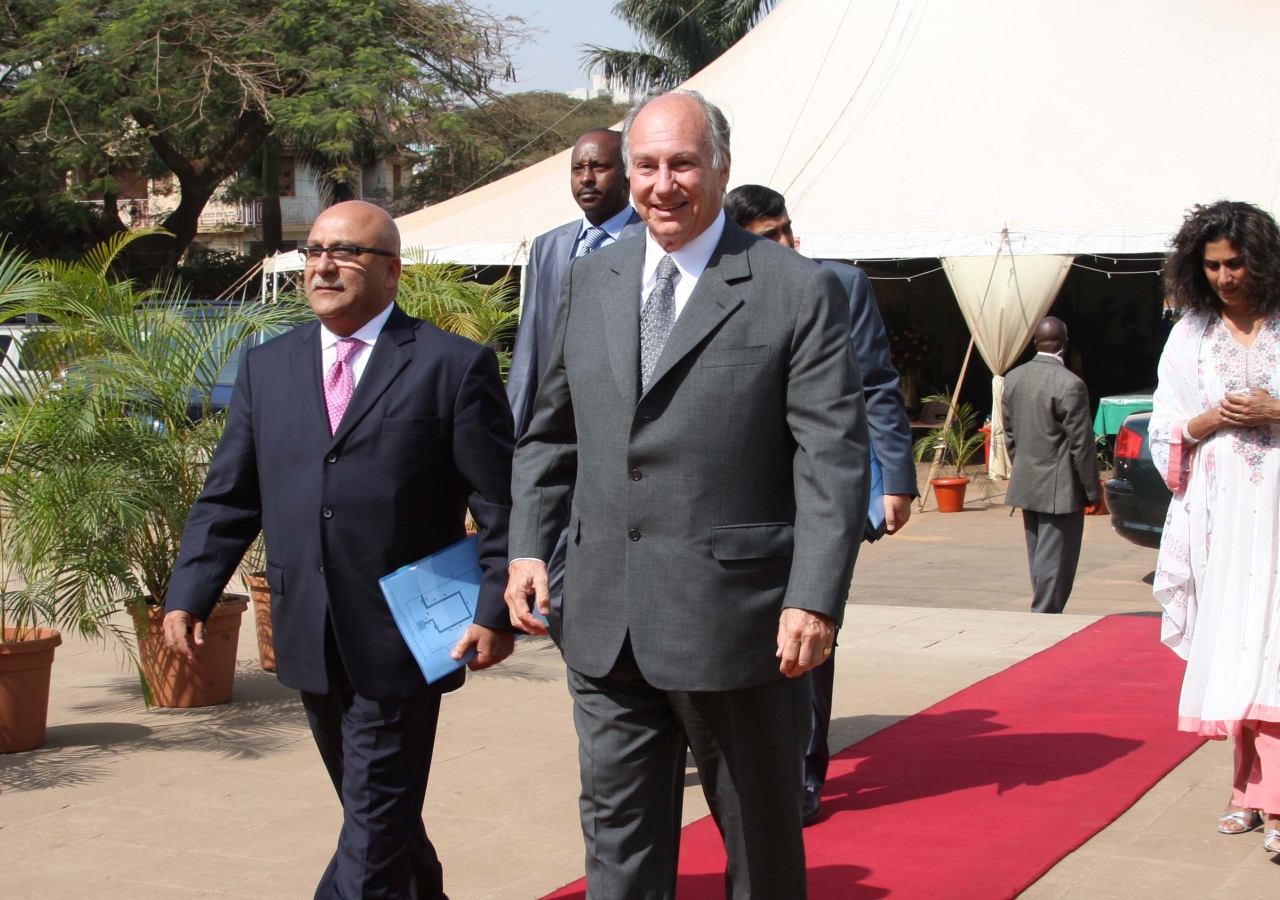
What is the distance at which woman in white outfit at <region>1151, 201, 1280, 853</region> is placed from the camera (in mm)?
4375

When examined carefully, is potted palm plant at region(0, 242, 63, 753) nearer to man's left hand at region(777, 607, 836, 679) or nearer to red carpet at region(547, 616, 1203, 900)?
red carpet at region(547, 616, 1203, 900)

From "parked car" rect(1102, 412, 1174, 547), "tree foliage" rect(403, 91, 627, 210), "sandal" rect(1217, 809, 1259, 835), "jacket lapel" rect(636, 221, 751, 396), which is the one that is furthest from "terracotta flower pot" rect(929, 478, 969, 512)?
"tree foliage" rect(403, 91, 627, 210)

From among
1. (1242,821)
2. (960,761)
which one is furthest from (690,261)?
(960,761)

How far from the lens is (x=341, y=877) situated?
11.1 ft

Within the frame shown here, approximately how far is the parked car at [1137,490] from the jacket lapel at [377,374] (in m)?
7.34

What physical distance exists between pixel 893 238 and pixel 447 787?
11867 millimetres

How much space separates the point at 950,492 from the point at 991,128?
477 cm

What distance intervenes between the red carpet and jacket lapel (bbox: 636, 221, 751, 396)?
1.81m

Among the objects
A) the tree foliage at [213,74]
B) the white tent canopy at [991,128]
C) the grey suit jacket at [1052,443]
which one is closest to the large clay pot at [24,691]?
the grey suit jacket at [1052,443]

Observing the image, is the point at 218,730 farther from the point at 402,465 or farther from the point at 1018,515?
the point at 1018,515

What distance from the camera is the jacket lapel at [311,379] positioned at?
11.5 feet

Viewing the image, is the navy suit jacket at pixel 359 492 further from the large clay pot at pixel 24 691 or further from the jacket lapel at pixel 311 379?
the large clay pot at pixel 24 691

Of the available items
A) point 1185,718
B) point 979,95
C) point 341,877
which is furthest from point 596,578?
point 979,95

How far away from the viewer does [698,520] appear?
286 cm
